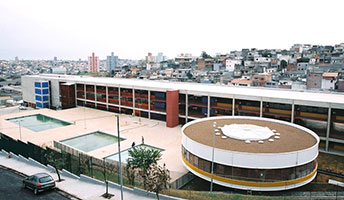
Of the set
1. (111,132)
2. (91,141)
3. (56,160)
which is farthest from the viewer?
(111,132)

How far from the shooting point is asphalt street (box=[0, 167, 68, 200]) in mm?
19734

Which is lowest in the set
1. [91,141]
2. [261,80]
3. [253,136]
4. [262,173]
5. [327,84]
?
[91,141]

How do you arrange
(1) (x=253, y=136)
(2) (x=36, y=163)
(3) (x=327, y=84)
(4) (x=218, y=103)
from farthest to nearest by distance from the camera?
(3) (x=327, y=84) < (4) (x=218, y=103) < (2) (x=36, y=163) < (1) (x=253, y=136)

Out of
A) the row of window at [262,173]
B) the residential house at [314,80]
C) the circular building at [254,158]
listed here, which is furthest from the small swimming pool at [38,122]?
the residential house at [314,80]

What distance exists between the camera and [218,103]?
41.3 meters

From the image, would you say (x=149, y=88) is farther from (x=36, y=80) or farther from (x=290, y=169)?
(x=36, y=80)

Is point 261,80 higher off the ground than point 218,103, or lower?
higher

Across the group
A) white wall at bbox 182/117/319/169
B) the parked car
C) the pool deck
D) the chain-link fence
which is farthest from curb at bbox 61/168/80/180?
white wall at bbox 182/117/319/169

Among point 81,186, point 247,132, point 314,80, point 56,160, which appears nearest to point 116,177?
point 81,186

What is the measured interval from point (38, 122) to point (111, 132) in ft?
56.7

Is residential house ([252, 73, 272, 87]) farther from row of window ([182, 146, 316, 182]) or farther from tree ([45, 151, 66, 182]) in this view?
tree ([45, 151, 66, 182])

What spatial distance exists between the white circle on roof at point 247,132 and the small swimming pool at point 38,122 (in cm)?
3092

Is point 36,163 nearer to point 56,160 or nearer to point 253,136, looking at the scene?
point 56,160

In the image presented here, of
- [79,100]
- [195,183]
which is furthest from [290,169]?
[79,100]
